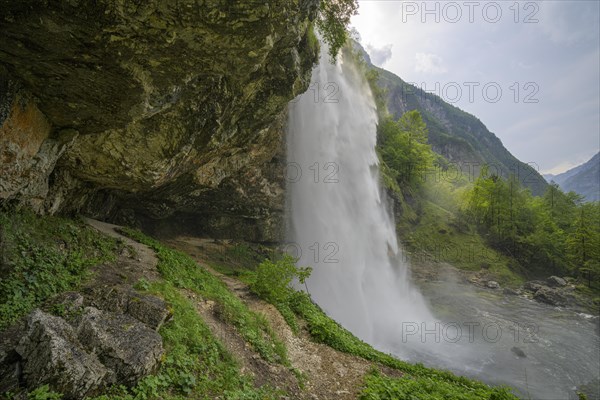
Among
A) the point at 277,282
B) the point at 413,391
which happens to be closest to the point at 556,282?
the point at 413,391

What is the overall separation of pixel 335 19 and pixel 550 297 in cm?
3140

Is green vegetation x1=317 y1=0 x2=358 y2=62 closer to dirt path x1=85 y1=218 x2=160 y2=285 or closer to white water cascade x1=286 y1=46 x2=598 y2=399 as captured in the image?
white water cascade x1=286 y1=46 x2=598 y2=399

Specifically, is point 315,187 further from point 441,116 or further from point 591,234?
point 441,116

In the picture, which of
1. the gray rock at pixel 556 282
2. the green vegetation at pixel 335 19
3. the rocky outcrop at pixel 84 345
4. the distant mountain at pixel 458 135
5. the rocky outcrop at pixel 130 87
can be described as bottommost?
the rocky outcrop at pixel 84 345

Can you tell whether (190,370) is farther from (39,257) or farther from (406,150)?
(406,150)

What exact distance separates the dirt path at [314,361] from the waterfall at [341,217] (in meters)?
8.09

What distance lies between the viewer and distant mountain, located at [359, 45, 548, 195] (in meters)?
120

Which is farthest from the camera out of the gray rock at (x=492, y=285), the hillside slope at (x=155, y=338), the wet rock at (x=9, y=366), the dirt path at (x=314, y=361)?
the gray rock at (x=492, y=285)

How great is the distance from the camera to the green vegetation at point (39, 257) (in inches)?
229

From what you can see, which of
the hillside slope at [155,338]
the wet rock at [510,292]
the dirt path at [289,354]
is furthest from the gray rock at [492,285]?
the dirt path at [289,354]

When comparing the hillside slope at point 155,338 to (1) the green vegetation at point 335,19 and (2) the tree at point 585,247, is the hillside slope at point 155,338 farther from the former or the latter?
(2) the tree at point 585,247

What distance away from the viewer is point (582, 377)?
16719mm

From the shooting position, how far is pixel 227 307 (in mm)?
9539

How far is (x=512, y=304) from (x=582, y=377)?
1244cm
